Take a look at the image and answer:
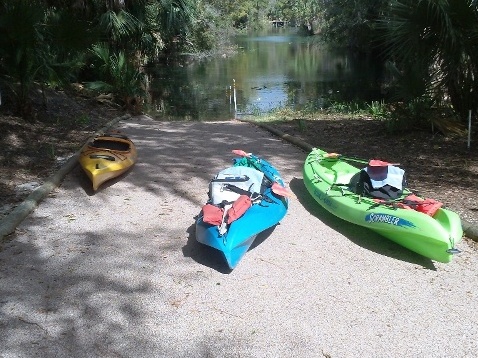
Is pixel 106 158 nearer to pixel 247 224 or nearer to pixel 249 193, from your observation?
pixel 249 193

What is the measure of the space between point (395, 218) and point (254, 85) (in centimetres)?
2515

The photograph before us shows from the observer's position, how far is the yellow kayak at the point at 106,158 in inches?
261

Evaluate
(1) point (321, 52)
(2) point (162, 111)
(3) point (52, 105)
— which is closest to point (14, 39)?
(3) point (52, 105)

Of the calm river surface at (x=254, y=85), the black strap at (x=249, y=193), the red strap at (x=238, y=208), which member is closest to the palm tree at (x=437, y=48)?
the black strap at (x=249, y=193)

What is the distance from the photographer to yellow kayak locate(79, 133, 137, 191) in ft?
21.7

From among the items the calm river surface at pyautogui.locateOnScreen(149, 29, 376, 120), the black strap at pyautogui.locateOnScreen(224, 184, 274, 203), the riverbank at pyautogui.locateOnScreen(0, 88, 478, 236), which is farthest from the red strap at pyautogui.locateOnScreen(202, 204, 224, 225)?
the calm river surface at pyautogui.locateOnScreen(149, 29, 376, 120)

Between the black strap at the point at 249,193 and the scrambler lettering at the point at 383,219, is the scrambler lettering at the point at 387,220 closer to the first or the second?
the scrambler lettering at the point at 383,219

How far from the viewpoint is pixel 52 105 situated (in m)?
11.6

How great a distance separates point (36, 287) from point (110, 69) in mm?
11361

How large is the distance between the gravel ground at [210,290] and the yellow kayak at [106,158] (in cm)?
38

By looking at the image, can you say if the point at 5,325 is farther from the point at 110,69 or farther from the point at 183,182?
the point at 110,69

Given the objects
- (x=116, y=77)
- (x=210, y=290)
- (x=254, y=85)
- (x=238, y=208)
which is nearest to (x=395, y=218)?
(x=238, y=208)

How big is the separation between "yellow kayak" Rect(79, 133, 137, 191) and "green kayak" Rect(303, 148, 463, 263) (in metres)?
2.62

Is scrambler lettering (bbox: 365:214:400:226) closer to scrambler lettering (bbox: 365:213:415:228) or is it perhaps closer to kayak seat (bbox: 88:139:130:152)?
scrambler lettering (bbox: 365:213:415:228)
